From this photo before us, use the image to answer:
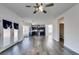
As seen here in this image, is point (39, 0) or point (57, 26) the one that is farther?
point (57, 26)

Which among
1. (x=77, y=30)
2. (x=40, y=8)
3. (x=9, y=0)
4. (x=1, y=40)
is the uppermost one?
(x=40, y=8)

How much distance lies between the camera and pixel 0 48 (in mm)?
5227

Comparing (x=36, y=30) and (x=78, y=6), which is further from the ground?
(x=78, y=6)

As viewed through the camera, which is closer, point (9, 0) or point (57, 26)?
point (9, 0)

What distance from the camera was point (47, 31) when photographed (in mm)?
18844

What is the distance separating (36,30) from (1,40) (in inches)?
559
